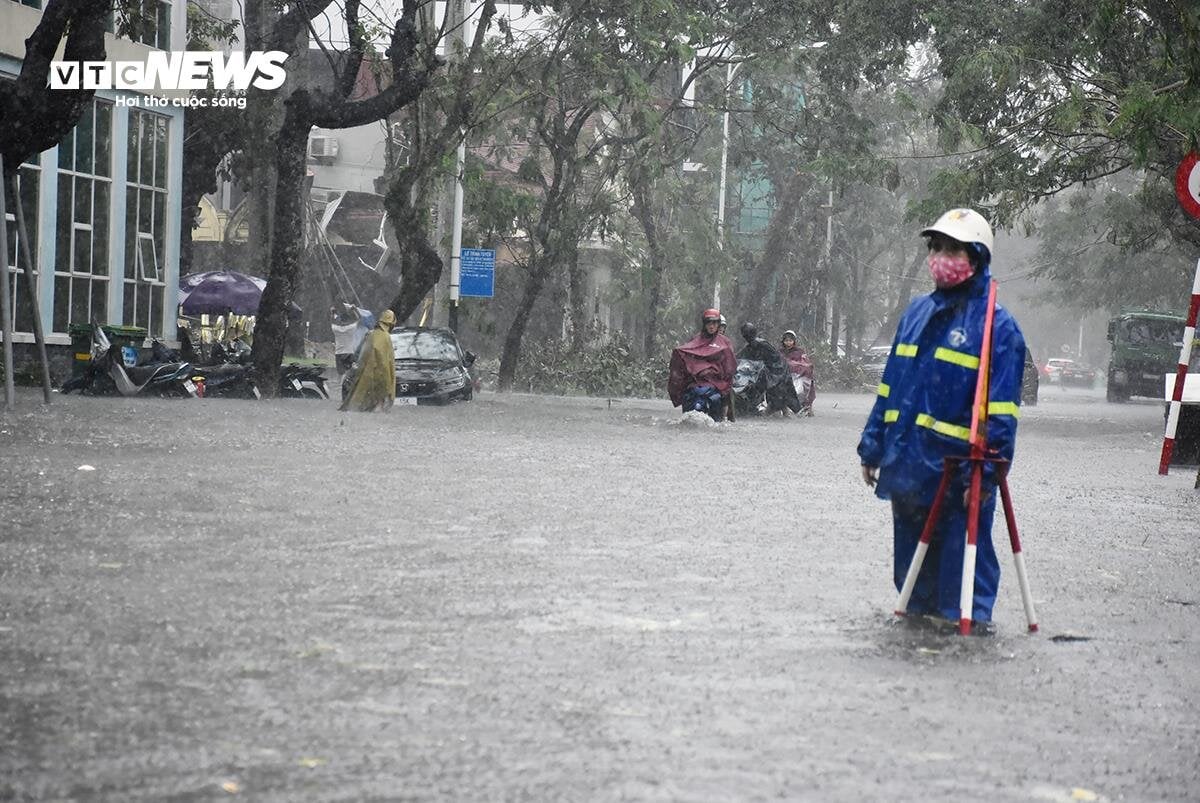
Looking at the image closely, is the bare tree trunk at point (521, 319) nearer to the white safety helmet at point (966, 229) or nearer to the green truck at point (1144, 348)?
the green truck at point (1144, 348)

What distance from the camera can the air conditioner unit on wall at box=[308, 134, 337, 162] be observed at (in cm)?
5653

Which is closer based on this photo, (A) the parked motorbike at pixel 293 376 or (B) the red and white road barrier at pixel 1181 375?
(B) the red and white road barrier at pixel 1181 375

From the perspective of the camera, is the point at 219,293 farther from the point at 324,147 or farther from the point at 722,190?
the point at 324,147

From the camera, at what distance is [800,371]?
107 feet

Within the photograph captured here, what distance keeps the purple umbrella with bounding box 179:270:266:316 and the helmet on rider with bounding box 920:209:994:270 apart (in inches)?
1083

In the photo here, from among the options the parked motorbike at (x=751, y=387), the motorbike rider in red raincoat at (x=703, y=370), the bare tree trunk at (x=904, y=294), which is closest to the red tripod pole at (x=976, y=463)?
the motorbike rider in red raincoat at (x=703, y=370)

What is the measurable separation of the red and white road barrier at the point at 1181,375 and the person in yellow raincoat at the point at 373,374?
11.0m

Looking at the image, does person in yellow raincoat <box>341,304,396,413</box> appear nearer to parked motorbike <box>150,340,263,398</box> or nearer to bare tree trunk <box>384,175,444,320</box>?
parked motorbike <box>150,340,263,398</box>

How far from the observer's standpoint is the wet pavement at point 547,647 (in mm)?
4965

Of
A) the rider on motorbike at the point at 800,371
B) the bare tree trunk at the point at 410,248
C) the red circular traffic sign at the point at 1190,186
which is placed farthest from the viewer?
the rider on motorbike at the point at 800,371

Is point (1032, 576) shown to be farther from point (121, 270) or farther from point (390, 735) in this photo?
point (121, 270)

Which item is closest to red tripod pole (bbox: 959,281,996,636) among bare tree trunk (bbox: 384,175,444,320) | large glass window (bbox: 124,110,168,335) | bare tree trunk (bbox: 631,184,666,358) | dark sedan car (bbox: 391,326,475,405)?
dark sedan car (bbox: 391,326,475,405)

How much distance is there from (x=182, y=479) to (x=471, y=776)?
29.3 ft

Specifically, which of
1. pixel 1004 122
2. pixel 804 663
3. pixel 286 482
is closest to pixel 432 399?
pixel 1004 122
